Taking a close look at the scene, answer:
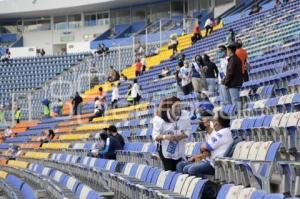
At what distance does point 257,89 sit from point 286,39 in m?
6.91

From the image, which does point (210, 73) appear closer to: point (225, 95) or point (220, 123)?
point (225, 95)

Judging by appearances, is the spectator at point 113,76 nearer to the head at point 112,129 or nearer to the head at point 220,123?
the head at point 112,129

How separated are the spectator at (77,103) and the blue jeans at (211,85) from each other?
32.6 feet

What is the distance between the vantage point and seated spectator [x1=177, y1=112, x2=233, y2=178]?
21.5 ft

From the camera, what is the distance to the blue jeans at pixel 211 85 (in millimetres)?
13777

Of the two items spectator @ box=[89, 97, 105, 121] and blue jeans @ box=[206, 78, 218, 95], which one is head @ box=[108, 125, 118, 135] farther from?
spectator @ box=[89, 97, 105, 121]

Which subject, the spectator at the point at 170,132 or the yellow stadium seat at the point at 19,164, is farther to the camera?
the yellow stadium seat at the point at 19,164

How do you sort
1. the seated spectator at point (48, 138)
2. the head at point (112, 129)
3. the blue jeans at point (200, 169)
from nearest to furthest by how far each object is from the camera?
1. the blue jeans at point (200, 169)
2. the head at point (112, 129)
3. the seated spectator at point (48, 138)

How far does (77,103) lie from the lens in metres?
23.5

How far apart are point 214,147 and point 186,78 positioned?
8809 mm

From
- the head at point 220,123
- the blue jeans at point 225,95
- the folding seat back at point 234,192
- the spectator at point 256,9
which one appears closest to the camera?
the folding seat back at point 234,192

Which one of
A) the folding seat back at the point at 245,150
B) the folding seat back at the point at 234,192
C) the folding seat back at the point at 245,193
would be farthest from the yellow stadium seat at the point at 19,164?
the folding seat back at the point at 245,193

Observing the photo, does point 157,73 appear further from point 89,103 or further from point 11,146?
point 11,146

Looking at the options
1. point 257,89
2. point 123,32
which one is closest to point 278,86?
point 257,89
